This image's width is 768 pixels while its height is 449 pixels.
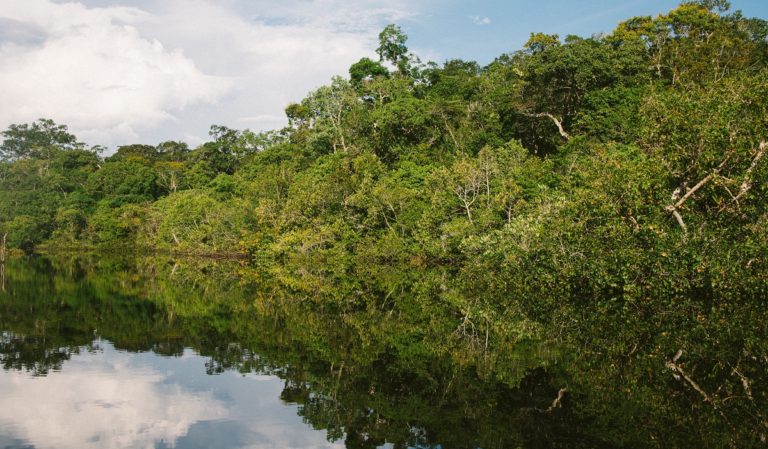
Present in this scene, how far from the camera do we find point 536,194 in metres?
30.8

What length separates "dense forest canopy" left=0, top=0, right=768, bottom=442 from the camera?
15.4m

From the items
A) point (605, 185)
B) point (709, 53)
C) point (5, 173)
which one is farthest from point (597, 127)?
point (5, 173)

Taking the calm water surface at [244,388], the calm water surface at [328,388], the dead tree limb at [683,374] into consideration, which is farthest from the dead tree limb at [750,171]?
the calm water surface at [244,388]

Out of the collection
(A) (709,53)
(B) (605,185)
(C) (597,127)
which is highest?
(A) (709,53)

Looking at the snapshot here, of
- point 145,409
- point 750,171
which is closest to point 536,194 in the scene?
point 750,171

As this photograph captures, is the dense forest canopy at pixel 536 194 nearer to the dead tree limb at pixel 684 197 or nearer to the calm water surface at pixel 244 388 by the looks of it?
the dead tree limb at pixel 684 197

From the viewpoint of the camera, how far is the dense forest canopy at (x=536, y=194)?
15352 millimetres

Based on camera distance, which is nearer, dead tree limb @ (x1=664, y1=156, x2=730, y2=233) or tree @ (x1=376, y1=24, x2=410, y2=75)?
dead tree limb @ (x1=664, y1=156, x2=730, y2=233)

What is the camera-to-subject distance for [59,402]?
30.0 ft

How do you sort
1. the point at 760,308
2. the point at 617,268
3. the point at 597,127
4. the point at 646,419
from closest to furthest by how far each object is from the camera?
the point at 646,419 → the point at 760,308 → the point at 617,268 → the point at 597,127

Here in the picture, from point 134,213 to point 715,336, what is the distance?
6315 cm

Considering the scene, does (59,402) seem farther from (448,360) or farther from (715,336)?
(715,336)

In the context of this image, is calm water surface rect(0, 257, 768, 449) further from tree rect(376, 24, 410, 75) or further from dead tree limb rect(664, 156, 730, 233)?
tree rect(376, 24, 410, 75)

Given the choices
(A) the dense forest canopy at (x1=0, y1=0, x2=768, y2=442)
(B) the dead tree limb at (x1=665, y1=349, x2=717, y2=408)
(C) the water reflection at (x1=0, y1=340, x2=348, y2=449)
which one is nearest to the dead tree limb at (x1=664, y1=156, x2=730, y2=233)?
(A) the dense forest canopy at (x1=0, y1=0, x2=768, y2=442)
